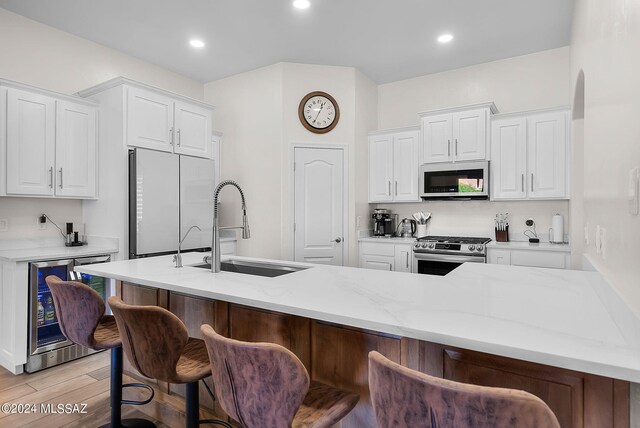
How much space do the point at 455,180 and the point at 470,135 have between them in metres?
0.51

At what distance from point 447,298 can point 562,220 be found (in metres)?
3.07

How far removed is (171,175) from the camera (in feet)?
11.8

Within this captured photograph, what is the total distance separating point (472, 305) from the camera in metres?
1.28

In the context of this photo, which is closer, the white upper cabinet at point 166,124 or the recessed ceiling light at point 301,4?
the recessed ceiling light at point 301,4

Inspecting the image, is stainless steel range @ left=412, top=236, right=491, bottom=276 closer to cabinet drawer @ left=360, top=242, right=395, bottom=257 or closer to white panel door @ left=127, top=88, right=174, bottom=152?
cabinet drawer @ left=360, top=242, right=395, bottom=257

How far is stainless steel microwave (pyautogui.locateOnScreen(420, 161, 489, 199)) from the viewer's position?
3891 mm

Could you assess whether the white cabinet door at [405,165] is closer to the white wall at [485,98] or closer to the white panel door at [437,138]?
the white panel door at [437,138]

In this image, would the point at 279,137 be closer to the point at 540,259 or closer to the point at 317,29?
the point at 317,29

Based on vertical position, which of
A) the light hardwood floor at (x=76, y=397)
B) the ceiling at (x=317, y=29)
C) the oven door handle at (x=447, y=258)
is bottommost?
the light hardwood floor at (x=76, y=397)

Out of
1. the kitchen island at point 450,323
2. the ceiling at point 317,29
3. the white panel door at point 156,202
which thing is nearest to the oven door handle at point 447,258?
the kitchen island at point 450,323

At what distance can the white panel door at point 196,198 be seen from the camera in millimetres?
3732

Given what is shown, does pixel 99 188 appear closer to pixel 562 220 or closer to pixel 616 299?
pixel 616 299

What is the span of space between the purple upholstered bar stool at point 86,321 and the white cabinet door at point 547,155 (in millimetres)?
3810

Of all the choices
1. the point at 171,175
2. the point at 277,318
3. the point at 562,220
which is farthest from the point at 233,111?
the point at 562,220
